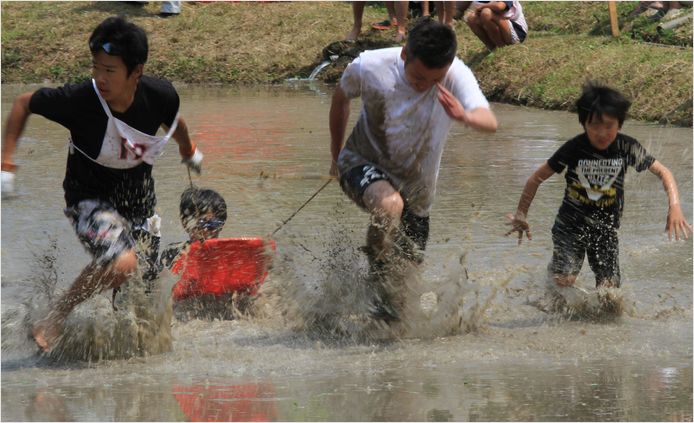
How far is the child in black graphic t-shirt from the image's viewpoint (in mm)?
5922

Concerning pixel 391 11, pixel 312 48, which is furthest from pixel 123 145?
pixel 312 48

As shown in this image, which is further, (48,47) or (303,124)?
(48,47)

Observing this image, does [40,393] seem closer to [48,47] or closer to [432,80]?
[432,80]

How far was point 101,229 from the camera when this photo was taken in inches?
207

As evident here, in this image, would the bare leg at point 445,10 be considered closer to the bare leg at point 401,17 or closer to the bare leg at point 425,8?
the bare leg at point 401,17

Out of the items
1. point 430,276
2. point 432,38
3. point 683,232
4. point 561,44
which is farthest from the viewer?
point 561,44

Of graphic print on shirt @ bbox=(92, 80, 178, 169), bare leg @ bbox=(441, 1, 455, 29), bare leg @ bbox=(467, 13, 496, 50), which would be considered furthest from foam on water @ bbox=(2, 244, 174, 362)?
bare leg @ bbox=(441, 1, 455, 29)

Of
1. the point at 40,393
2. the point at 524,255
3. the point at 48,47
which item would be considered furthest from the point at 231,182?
the point at 48,47

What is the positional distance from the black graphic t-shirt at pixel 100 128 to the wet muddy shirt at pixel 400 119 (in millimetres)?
912

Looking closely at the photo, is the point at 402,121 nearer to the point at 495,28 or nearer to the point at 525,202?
the point at 525,202

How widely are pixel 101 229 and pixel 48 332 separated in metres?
0.59

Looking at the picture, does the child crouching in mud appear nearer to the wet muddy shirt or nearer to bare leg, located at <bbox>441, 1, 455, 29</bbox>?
the wet muddy shirt

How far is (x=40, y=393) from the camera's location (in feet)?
16.1

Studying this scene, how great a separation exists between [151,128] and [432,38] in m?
1.36
